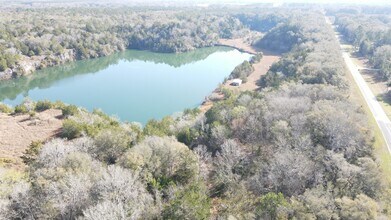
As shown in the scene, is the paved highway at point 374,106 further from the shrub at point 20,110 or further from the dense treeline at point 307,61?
the shrub at point 20,110

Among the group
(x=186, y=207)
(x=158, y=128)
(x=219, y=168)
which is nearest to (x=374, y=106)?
(x=219, y=168)

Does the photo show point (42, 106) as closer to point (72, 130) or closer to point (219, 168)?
point (72, 130)

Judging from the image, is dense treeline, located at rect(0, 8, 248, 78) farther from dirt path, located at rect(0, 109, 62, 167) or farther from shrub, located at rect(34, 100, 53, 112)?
dirt path, located at rect(0, 109, 62, 167)

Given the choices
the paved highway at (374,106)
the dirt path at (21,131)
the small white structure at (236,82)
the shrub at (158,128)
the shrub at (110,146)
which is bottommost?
the small white structure at (236,82)

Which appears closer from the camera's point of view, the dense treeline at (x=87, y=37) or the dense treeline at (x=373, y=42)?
the dense treeline at (x=373, y=42)

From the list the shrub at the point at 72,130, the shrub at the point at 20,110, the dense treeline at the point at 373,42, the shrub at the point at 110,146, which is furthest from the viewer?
the dense treeline at the point at 373,42

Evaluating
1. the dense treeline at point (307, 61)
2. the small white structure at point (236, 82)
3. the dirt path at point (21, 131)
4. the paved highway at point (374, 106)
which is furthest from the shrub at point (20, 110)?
the paved highway at point (374, 106)

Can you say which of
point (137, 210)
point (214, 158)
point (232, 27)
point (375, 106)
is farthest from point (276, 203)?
point (232, 27)
